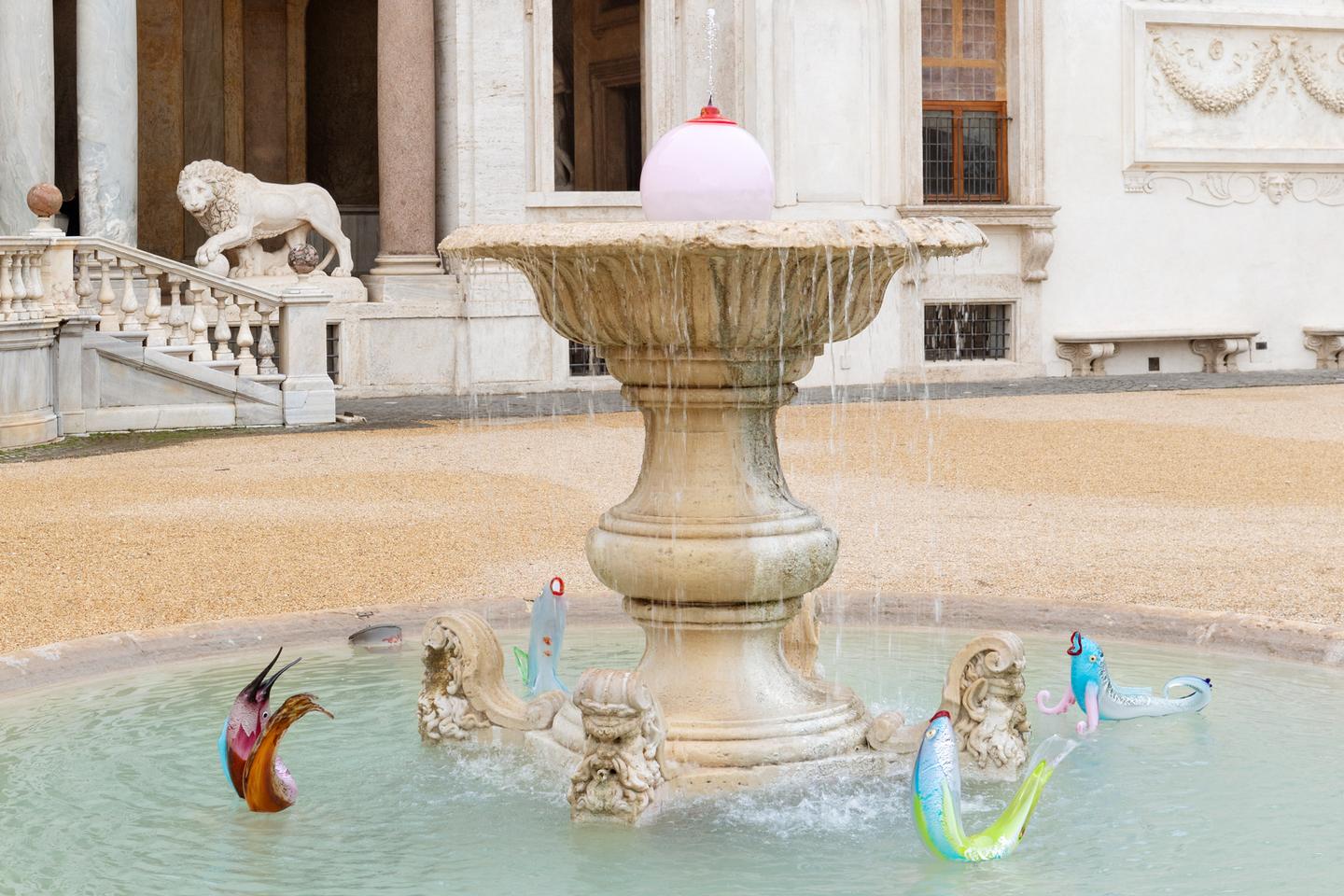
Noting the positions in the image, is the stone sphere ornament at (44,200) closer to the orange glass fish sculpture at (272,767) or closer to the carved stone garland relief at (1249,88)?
the orange glass fish sculpture at (272,767)

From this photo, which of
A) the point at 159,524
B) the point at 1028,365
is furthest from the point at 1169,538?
the point at 1028,365

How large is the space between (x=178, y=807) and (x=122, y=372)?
34.6ft

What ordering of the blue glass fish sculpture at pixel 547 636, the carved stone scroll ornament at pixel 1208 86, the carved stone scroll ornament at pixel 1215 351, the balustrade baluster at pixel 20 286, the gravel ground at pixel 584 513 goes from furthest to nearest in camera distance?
the carved stone scroll ornament at pixel 1215 351, the carved stone scroll ornament at pixel 1208 86, the balustrade baluster at pixel 20 286, the gravel ground at pixel 584 513, the blue glass fish sculpture at pixel 547 636

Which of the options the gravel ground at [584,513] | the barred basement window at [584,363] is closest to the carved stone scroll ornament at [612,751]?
the gravel ground at [584,513]

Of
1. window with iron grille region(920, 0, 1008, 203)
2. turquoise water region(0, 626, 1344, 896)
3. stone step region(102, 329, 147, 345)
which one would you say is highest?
window with iron grille region(920, 0, 1008, 203)

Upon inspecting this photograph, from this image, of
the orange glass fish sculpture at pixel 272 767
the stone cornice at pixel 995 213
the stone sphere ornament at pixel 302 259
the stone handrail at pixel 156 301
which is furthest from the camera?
the stone cornice at pixel 995 213

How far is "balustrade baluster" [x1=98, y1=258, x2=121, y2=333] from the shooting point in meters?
14.6

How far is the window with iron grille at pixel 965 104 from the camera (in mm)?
21016

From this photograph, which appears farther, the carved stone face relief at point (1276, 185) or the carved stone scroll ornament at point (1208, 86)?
the carved stone face relief at point (1276, 185)

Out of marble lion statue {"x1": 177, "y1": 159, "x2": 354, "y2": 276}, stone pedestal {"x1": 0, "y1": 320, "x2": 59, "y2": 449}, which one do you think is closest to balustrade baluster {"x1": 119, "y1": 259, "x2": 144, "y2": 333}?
stone pedestal {"x1": 0, "y1": 320, "x2": 59, "y2": 449}

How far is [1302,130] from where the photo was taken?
72.8 ft

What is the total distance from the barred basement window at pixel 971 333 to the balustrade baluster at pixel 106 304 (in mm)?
9352

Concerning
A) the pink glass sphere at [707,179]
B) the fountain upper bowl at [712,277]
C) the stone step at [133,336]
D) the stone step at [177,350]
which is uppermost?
the stone step at [133,336]

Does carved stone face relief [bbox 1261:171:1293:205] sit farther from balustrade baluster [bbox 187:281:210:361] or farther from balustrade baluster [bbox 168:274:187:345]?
balustrade baluster [bbox 168:274:187:345]
